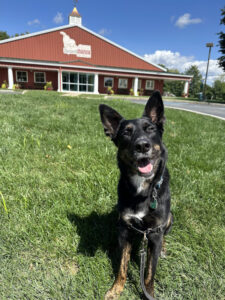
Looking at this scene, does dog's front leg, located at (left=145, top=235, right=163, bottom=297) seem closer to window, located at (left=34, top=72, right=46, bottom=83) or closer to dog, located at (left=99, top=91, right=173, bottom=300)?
dog, located at (left=99, top=91, right=173, bottom=300)

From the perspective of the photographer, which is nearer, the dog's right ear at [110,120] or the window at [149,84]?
the dog's right ear at [110,120]

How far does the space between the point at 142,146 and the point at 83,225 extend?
1.24 m

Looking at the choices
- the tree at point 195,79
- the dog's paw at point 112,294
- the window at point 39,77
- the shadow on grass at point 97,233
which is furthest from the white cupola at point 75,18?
the tree at point 195,79

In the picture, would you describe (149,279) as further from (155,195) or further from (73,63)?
(73,63)

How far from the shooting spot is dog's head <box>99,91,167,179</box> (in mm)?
1833

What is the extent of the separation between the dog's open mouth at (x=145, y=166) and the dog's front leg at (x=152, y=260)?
1.89 feet

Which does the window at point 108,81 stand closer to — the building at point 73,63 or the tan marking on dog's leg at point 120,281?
the building at point 73,63

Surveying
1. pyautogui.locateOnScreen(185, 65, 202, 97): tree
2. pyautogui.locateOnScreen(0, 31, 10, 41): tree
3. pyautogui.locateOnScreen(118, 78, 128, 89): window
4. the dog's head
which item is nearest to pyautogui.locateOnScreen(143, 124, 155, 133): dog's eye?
the dog's head

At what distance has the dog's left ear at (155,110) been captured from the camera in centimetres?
206

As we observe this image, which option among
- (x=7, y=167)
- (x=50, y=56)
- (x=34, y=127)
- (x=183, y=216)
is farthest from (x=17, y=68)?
(x=183, y=216)

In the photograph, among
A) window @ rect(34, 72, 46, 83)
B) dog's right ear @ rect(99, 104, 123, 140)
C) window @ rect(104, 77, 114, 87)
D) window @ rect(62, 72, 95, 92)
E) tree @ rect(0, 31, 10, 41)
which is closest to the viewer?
dog's right ear @ rect(99, 104, 123, 140)

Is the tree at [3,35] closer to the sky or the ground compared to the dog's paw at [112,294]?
closer to the sky

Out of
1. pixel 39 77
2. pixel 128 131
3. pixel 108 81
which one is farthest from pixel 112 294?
pixel 39 77

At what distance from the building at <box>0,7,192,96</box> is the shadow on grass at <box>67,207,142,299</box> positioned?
92.6ft
